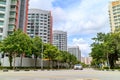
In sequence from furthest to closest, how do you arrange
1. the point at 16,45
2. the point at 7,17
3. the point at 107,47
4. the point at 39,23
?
the point at 39,23, the point at 7,17, the point at 107,47, the point at 16,45

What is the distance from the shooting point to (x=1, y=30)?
68.8 meters

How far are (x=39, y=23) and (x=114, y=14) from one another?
52542 mm

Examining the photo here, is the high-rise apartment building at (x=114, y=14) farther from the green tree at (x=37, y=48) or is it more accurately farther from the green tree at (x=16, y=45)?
the green tree at (x=16, y=45)

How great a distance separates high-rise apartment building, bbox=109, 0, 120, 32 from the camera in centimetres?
14262

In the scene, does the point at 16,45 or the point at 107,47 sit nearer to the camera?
the point at 16,45

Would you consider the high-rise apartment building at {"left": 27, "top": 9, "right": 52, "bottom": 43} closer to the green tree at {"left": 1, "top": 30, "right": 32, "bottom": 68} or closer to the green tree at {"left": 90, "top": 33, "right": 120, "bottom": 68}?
the green tree at {"left": 90, "top": 33, "right": 120, "bottom": 68}

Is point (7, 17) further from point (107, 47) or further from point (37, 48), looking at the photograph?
point (107, 47)

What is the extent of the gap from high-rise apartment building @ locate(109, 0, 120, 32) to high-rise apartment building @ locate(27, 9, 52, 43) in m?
42.9

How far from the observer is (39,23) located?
157625 mm

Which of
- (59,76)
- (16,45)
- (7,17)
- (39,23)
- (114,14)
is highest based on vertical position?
(114,14)

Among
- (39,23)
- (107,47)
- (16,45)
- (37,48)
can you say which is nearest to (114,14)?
(39,23)

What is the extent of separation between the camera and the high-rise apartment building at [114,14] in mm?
142625

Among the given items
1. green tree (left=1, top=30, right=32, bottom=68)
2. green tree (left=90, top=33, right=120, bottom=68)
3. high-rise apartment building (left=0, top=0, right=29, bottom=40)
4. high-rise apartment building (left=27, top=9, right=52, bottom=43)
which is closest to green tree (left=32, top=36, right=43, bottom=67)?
green tree (left=1, top=30, right=32, bottom=68)

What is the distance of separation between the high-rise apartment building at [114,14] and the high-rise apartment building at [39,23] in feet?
141
